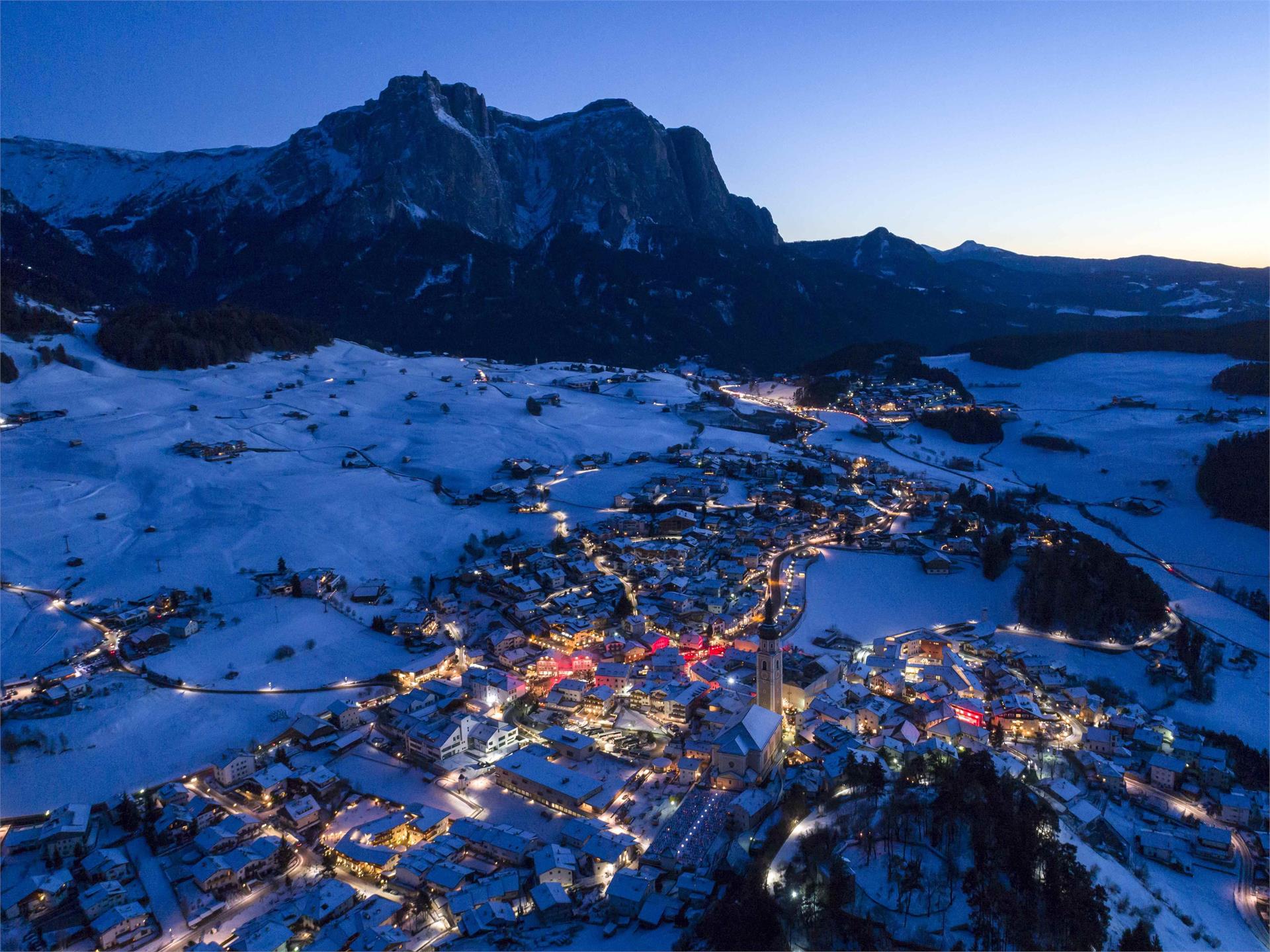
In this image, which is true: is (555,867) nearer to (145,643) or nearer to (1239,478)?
(145,643)

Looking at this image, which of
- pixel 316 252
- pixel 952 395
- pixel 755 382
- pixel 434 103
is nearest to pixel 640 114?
pixel 434 103

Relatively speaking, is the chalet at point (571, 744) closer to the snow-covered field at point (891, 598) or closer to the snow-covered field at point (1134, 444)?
the snow-covered field at point (891, 598)

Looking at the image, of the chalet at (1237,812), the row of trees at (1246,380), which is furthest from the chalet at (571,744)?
the row of trees at (1246,380)

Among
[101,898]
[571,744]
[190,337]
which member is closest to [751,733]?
[571,744]

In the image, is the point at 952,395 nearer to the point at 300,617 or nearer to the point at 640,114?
the point at 300,617

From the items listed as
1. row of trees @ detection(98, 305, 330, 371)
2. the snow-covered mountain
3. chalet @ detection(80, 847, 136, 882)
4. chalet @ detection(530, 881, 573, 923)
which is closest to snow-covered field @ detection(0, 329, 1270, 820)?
row of trees @ detection(98, 305, 330, 371)

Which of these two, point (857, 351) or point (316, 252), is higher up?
point (316, 252)

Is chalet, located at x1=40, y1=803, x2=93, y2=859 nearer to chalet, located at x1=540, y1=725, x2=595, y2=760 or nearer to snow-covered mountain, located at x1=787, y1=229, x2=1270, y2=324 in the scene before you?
chalet, located at x1=540, y1=725, x2=595, y2=760
